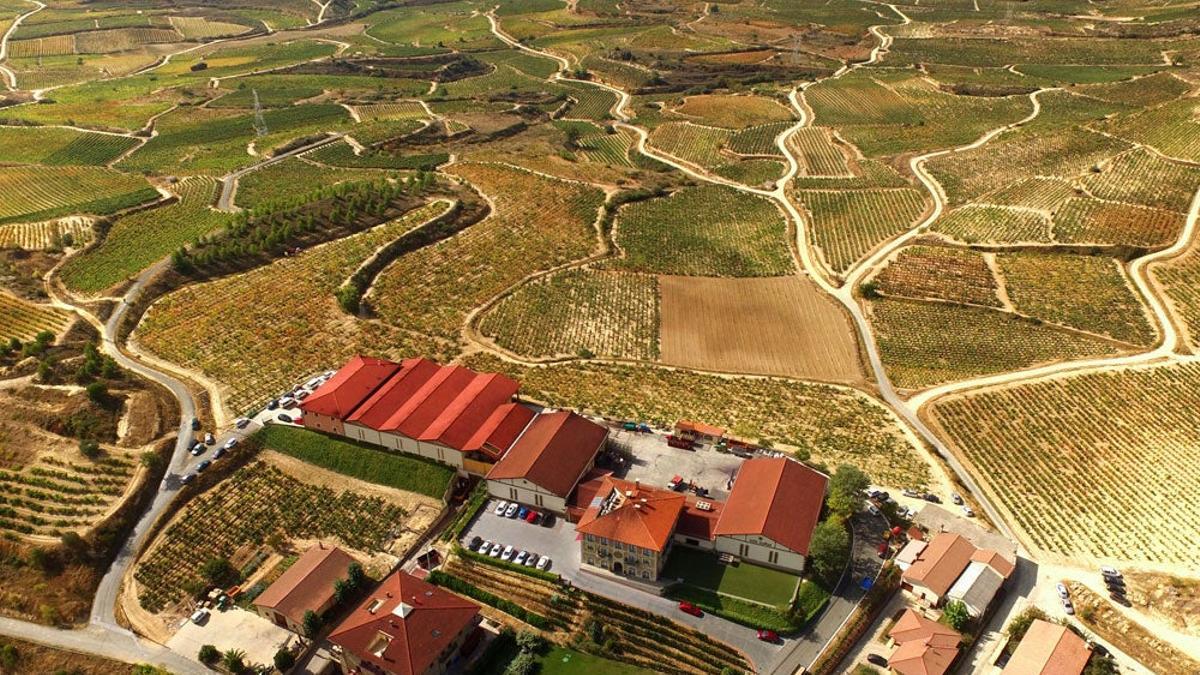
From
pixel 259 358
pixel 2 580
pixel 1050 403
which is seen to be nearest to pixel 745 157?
pixel 1050 403

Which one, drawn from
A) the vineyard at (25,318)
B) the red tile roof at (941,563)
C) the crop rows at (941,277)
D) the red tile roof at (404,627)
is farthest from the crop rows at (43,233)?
the crop rows at (941,277)

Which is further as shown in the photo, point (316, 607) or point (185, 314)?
point (185, 314)

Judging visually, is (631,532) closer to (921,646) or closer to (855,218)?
(921,646)

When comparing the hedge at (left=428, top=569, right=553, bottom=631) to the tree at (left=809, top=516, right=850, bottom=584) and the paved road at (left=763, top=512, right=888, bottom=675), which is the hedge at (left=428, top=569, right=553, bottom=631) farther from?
the tree at (left=809, top=516, right=850, bottom=584)

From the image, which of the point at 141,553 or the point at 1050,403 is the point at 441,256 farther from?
the point at 1050,403

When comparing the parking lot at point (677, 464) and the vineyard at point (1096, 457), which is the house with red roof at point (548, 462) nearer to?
the parking lot at point (677, 464)

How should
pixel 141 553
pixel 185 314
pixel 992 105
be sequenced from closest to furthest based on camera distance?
pixel 141 553 → pixel 185 314 → pixel 992 105
